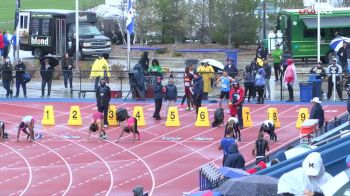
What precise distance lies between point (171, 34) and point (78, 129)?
26.7 m

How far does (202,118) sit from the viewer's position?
30469 mm

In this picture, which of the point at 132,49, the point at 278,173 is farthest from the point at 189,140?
the point at 132,49

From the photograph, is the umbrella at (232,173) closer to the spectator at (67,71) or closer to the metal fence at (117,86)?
the metal fence at (117,86)

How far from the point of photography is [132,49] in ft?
173

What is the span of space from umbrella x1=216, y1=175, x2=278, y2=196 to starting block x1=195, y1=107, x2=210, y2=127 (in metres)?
14.6

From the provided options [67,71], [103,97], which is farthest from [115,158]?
[67,71]

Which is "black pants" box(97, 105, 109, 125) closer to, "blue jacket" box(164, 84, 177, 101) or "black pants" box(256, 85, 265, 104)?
"blue jacket" box(164, 84, 177, 101)

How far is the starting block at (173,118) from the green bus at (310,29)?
711 inches

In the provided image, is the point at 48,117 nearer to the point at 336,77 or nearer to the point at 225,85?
the point at 225,85

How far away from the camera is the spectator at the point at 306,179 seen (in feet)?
41.3

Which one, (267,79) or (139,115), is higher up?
(267,79)

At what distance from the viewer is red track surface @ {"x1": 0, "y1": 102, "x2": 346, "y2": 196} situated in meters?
22.9

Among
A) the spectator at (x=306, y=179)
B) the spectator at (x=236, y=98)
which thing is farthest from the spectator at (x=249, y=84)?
the spectator at (x=306, y=179)

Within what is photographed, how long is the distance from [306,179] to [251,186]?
8.95 feet
